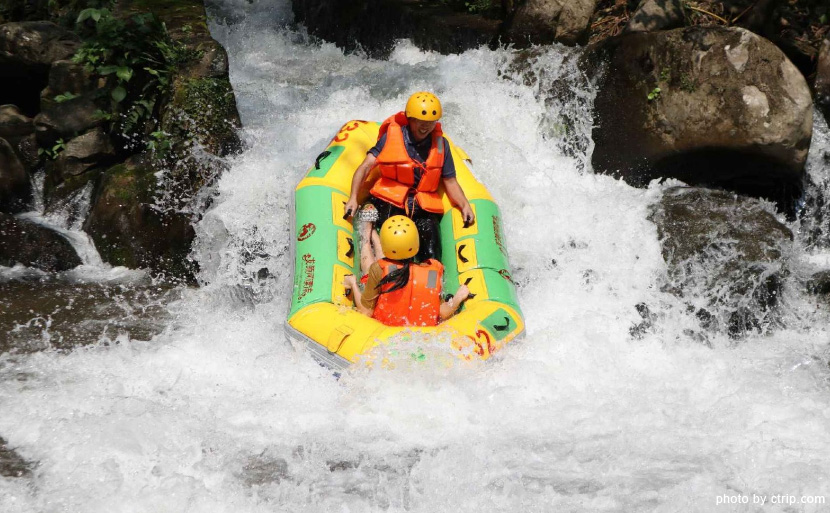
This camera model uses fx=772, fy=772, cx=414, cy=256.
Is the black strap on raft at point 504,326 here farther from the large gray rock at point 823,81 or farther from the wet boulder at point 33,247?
the large gray rock at point 823,81

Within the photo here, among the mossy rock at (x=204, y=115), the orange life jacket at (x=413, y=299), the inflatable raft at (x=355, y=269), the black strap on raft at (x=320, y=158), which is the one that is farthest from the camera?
the mossy rock at (x=204, y=115)

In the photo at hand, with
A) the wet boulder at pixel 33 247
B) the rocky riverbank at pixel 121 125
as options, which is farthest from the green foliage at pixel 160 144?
the wet boulder at pixel 33 247

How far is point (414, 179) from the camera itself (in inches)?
219

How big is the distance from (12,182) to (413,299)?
4.10 m

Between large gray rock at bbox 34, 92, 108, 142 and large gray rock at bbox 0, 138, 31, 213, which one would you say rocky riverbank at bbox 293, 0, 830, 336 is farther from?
large gray rock at bbox 0, 138, 31, 213

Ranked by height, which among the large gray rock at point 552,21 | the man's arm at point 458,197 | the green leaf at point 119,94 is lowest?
the man's arm at point 458,197

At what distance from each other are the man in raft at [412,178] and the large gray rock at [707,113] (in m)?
1.99

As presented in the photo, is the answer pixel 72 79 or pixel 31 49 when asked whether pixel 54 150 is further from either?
pixel 31 49

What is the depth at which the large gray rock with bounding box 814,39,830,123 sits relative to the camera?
6.62 meters

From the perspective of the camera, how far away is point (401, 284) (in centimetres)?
457

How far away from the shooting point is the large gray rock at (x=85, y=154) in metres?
6.85

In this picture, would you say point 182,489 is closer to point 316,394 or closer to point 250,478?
point 250,478

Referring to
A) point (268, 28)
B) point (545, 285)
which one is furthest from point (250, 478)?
point (268, 28)

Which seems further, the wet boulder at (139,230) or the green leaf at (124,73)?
the green leaf at (124,73)
